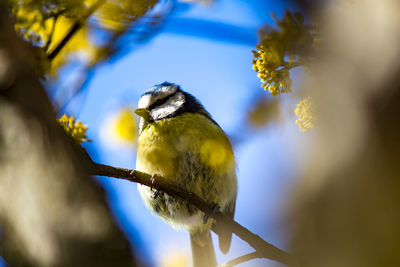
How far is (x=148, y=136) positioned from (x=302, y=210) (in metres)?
1.87

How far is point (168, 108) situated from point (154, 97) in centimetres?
18

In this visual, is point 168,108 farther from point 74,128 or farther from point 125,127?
point 74,128

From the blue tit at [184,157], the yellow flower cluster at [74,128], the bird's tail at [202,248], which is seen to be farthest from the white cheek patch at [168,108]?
the bird's tail at [202,248]

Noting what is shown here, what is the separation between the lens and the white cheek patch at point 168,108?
277cm

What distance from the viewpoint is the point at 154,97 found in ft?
9.68

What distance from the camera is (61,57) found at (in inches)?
96.7

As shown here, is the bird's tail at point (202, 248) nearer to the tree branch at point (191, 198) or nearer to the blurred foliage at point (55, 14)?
the tree branch at point (191, 198)

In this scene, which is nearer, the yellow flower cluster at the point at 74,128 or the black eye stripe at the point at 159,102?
the yellow flower cluster at the point at 74,128

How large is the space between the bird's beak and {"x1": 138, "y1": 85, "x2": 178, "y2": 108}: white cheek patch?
0.13 metres

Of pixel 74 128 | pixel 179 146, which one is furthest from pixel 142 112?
pixel 74 128

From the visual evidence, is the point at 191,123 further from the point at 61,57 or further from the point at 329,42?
the point at 329,42

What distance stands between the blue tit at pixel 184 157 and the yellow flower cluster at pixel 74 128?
0.65 metres

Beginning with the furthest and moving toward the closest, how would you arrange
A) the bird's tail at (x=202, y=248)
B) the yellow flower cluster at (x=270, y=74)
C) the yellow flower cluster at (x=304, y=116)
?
1. the bird's tail at (x=202, y=248)
2. the yellow flower cluster at (x=270, y=74)
3. the yellow flower cluster at (x=304, y=116)

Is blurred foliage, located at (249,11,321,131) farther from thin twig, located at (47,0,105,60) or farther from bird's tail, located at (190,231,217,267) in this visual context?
bird's tail, located at (190,231,217,267)
